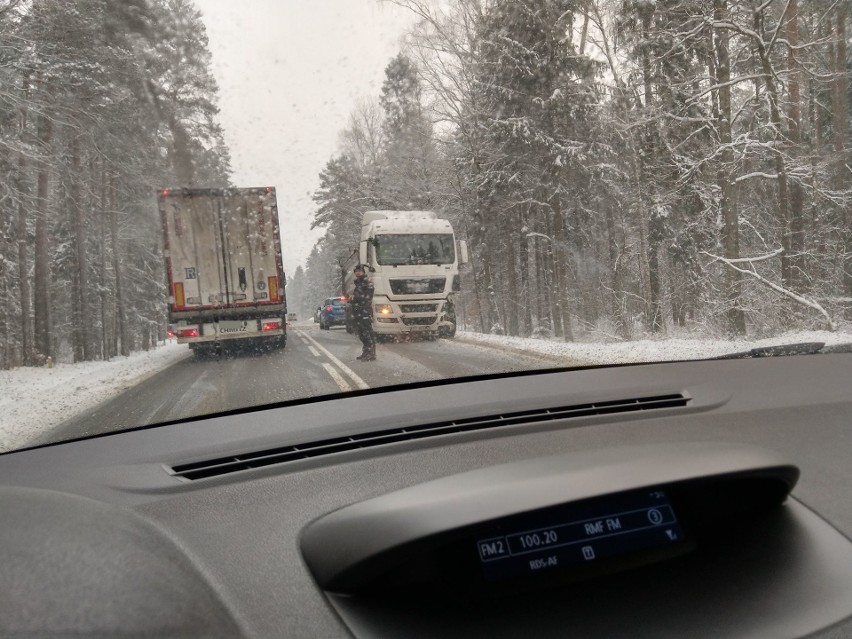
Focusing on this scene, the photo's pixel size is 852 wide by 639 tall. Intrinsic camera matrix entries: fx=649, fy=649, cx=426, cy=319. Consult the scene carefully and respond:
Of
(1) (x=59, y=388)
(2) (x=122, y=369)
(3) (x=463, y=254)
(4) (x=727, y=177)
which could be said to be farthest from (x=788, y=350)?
(2) (x=122, y=369)

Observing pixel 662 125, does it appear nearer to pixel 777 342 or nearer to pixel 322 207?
pixel 777 342

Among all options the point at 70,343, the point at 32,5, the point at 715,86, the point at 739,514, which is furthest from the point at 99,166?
the point at 715,86

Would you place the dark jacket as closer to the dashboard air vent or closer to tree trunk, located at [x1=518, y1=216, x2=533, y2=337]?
tree trunk, located at [x1=518, y1=216, x2=533, y2=337]

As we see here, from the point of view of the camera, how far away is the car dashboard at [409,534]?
5.65 feet

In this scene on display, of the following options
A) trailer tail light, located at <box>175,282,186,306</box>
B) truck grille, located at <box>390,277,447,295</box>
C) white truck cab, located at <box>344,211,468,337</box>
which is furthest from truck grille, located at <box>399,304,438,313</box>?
trailer tail light, located at <box>175,282,186,306</box>

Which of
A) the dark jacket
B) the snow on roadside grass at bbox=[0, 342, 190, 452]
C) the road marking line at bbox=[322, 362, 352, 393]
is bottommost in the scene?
the road marking line at bbox=[322, 362, 352, 393]

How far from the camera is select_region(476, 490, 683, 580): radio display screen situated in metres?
1.98

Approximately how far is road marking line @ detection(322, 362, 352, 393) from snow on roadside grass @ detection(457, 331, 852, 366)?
152 centimetres

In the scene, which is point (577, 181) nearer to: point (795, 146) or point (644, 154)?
point (644, 154)

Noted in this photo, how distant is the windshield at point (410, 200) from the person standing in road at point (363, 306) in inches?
0.9

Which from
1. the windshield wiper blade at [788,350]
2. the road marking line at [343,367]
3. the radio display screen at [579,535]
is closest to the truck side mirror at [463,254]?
the road marking line at [343,367]

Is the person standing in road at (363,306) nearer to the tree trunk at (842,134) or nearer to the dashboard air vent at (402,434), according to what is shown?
the dashboard air vent at (402,434)

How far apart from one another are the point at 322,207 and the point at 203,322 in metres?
1.16

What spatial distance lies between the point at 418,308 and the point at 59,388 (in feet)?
9.38
